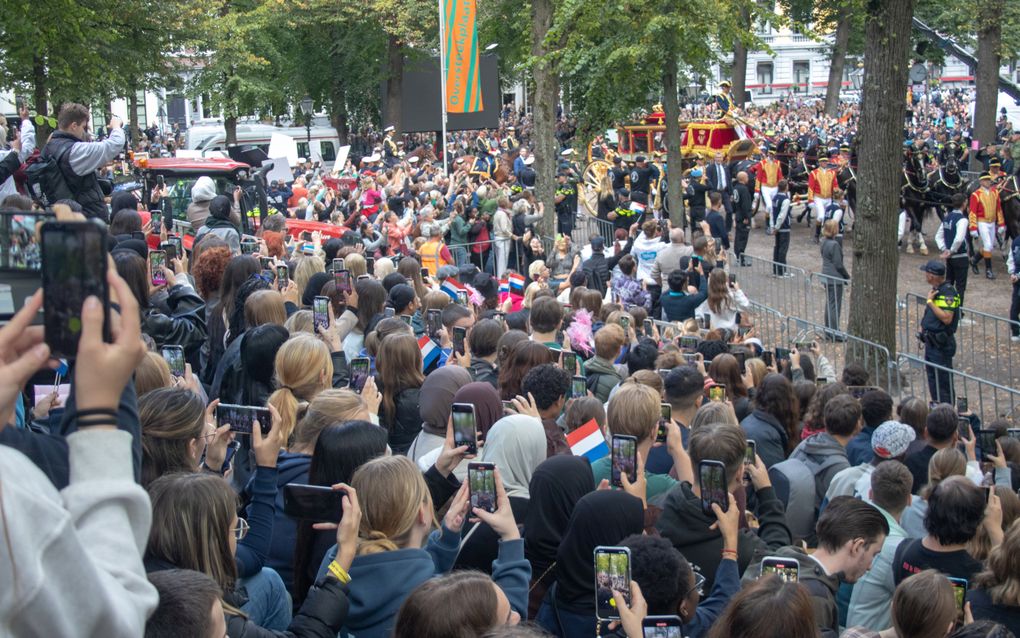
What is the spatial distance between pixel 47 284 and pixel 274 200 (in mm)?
18059

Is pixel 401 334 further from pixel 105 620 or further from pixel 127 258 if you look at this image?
pixel 105 620

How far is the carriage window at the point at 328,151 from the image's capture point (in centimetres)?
4475

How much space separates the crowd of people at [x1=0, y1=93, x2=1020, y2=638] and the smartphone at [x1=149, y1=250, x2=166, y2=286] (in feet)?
0.06

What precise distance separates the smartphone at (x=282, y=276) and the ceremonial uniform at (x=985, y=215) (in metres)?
13.6

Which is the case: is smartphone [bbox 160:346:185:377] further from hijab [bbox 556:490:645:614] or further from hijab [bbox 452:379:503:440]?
hijab [bbox 556:490:645:614]

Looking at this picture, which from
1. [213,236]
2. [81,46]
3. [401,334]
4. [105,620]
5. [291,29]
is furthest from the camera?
[291,29]

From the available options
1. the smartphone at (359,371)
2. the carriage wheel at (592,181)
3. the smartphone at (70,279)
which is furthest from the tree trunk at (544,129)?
the smartphone at (70,279)

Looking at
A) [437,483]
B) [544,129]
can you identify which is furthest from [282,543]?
[544,129]

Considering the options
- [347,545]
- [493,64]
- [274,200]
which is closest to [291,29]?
[493,64]

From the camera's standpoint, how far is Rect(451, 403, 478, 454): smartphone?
4785 millimetres

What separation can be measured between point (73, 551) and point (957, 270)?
17.3m

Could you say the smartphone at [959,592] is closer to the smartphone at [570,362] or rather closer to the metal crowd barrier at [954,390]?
the smartphone at [570,362]

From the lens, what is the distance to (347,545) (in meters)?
3.63

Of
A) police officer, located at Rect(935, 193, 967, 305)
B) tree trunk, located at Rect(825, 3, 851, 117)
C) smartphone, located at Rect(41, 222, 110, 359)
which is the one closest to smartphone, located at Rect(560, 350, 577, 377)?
smartphone, located at Rect(41, 222, 110, 359)
